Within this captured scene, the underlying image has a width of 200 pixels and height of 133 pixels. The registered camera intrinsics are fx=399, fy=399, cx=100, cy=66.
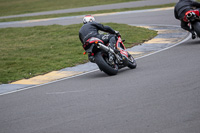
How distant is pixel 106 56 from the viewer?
374 inches

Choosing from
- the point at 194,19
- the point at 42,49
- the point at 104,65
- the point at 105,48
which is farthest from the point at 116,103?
the point at 42,49

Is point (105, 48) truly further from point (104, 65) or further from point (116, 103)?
point (116, 103)

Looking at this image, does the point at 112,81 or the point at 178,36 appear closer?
the point at 112,81

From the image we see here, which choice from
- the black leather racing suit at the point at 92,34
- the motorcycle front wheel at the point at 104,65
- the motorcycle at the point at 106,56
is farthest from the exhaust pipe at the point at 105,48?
the black leather racing suit at the point at 92,34


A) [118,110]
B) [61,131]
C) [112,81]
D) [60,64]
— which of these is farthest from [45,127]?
[60,64]

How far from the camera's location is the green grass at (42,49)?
37.8 ft

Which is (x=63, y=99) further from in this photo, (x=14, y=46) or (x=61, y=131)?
(x=14, y=46)

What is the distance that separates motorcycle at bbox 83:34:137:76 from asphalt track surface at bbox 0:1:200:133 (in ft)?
0.69

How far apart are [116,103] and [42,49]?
353 inches

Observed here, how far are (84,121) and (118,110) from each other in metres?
0.62

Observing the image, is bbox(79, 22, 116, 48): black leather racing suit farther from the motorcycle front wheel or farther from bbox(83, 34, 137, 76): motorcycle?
the motorcycle front wheel

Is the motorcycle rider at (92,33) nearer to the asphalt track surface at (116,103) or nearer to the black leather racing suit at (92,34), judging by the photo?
the black leather racing suit at (92,34)

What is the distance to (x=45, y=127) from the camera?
18.8ft

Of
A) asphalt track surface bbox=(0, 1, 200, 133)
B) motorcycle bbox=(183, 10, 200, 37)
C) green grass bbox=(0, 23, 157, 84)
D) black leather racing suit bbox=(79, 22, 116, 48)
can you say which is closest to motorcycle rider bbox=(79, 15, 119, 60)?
black leather racing suit bbox=(79, 22, 116, 48)
